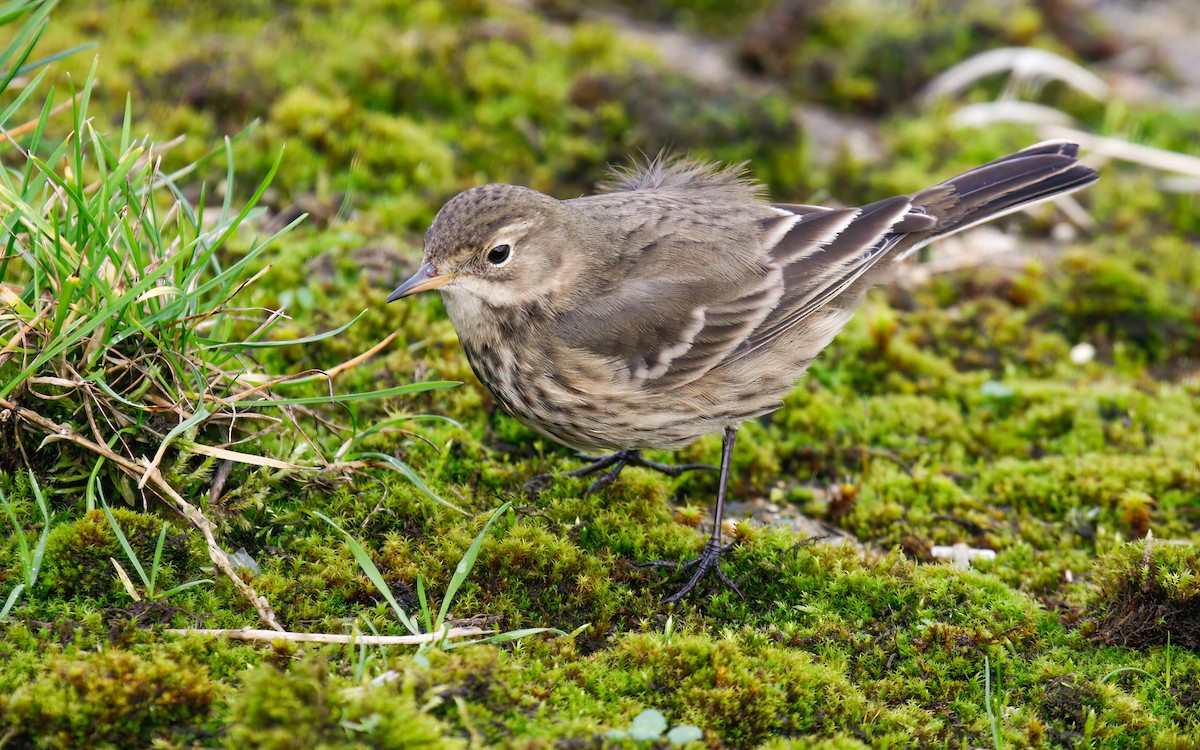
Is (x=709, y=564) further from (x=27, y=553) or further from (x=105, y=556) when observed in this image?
(x=27, y=553)

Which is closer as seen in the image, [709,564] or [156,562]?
[156,562]

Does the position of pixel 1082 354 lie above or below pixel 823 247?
below

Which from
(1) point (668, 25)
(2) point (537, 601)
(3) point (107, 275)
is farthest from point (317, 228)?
(1) point (668, 25)

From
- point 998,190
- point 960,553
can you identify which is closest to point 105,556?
point 960,553

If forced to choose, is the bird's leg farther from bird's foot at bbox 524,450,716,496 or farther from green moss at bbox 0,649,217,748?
green moss at bbox 0,649,217,748

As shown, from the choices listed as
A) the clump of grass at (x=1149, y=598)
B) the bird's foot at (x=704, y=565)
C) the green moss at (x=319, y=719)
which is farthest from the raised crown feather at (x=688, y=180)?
the green moss at (x=319, y=719)

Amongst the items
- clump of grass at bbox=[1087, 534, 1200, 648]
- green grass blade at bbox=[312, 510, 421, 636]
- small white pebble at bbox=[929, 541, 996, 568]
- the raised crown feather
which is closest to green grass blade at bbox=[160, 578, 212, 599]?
green grass blade at bbox=[312, 510, 421, 636]

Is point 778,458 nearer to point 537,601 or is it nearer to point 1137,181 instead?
point 537,601

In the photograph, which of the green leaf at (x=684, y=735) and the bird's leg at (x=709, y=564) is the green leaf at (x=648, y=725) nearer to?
the green leaf at (x=684, y=735)
